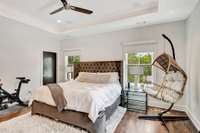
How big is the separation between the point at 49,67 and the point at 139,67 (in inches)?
162

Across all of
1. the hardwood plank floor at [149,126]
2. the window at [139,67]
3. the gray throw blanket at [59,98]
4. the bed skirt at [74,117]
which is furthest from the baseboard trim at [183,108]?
the gray throw blanket at [59,98]

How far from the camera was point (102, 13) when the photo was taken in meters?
4.15

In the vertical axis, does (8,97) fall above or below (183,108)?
above

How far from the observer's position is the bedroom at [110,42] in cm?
313

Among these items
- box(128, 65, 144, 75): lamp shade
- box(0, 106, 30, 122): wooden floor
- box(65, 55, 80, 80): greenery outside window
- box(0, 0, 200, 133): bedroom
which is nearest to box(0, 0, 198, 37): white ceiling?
A: box(0, 0, 200, 133): bedroom

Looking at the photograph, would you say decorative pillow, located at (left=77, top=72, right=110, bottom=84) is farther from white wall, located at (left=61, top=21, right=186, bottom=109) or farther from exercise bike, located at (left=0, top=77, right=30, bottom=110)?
exercise bike, located at (left=0, top=77, right=30, bottom=110)

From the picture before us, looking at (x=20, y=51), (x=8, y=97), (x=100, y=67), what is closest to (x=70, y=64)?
(x=100, y=67)

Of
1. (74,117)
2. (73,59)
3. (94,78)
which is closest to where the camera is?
(74,117)

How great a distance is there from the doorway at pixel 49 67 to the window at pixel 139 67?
11.8 ft

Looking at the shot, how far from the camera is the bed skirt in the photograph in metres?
2.48

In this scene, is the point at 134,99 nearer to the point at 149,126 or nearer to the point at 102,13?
the point at 149,126

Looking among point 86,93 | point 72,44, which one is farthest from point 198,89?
point 72,44

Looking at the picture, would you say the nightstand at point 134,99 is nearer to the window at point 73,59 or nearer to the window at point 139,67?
the window at point 139,67

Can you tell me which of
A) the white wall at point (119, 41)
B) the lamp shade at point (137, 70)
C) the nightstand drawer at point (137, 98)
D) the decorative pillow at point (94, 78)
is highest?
the white wall at point (119, 41)
